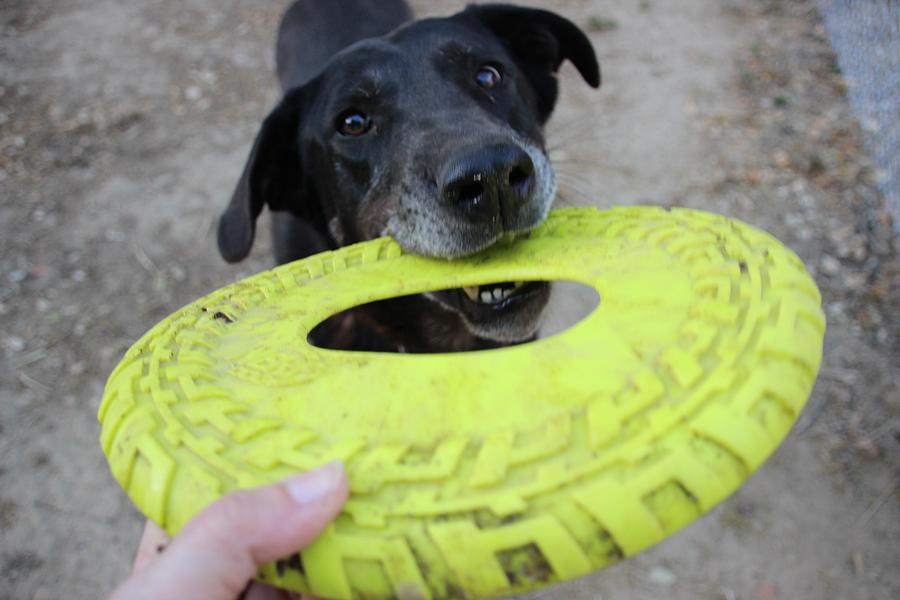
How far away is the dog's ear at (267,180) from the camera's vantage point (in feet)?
8.58

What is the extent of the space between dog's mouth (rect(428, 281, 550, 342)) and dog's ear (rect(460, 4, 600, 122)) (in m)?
1.33

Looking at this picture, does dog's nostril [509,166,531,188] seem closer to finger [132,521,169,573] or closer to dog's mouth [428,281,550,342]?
dog's mouth [428,281,550,342]

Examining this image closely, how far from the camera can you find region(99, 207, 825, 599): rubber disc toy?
0.98 m

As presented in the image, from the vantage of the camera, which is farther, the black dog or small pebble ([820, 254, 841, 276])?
small pebble ([820, 254, 841, 276])

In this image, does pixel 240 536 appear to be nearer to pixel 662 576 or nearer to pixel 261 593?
pixel 261 593

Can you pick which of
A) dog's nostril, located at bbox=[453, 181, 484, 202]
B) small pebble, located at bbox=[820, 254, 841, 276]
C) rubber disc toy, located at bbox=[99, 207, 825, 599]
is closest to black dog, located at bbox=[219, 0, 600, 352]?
dog's nostril, located at bbox=[453, 181, 484, 202]

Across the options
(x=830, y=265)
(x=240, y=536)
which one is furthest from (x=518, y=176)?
(x=830, y=265)

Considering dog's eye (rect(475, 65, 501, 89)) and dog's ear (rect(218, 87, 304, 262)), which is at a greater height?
dog's eye (rect(475, 65, 501, 89))

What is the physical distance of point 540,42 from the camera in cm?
317

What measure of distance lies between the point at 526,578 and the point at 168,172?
191 inches

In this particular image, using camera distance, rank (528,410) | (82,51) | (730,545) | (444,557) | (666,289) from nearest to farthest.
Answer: (444,557) → (528,410) → (666,289) → (730,545) → (82,51)

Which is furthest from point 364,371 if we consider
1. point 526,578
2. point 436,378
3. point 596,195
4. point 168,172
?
point 168,172

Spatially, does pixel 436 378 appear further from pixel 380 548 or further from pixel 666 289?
pixel 666 289

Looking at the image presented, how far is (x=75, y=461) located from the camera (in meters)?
3.51
